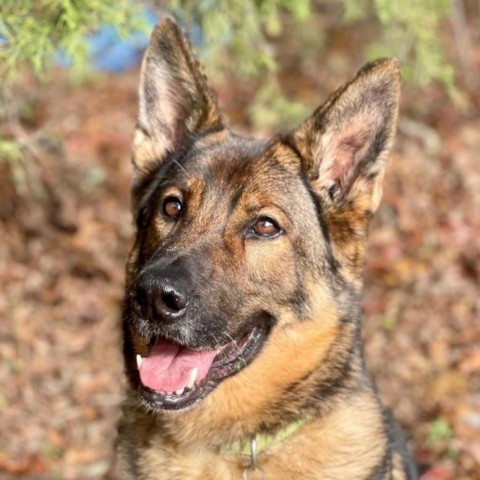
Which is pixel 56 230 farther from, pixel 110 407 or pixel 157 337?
pixel 157 337

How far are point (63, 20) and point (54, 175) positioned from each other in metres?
3.80

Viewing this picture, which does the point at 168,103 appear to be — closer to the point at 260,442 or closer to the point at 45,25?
the point at 45,25

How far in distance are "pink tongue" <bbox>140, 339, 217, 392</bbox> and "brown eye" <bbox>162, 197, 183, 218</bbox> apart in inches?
26.1

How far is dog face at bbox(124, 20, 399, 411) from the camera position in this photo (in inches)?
153

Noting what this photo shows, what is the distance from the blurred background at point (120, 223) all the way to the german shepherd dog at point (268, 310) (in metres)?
1.30

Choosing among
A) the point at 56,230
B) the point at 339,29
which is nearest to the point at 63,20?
the point at 56,230

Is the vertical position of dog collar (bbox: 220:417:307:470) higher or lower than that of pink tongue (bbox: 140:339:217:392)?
lower

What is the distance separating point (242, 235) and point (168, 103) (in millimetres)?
1002

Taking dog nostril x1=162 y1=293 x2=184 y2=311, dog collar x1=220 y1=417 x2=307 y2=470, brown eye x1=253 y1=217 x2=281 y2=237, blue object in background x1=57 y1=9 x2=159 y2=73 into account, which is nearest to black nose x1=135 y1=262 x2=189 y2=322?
dog nostril x1=162 y1=293 x2=184 y2=311

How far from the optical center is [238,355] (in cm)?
403

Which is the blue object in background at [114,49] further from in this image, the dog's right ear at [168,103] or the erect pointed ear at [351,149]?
the erect pointed ear at [351,149]

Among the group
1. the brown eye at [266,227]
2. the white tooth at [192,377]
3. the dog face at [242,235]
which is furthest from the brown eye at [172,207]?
the white tooth at [192,377]

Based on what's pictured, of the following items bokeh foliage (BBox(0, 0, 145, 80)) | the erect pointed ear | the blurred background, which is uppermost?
bokeh foliage (BBox(0, 0, 145, 80))

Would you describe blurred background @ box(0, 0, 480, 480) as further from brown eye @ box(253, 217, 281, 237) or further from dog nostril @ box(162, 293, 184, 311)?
dog nostril @ box(162, 293, 184, 311)
